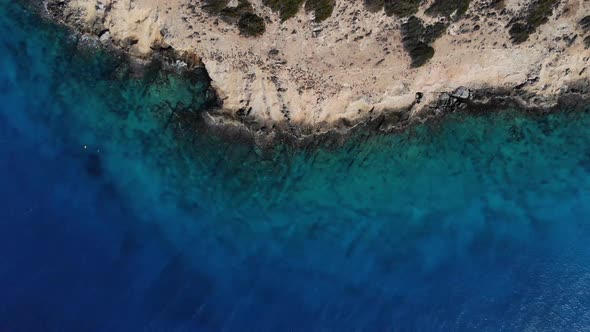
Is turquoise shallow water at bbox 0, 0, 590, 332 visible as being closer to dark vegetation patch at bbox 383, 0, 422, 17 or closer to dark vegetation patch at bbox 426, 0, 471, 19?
dark vegetation patch at bbox 426, 0, 471, 19

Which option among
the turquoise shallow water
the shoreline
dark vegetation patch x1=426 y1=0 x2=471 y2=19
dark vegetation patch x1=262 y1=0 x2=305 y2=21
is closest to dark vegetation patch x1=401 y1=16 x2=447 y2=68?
dark vegetation patch x1=426 y1=0 x2=471 y2=19

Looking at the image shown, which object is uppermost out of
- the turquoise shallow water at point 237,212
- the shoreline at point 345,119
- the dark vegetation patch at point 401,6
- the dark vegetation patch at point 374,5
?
the dark vegetation patch at point 401,6

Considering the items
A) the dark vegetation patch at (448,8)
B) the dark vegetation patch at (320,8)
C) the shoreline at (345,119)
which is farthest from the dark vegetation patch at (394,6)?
the shoreline at (345,119)

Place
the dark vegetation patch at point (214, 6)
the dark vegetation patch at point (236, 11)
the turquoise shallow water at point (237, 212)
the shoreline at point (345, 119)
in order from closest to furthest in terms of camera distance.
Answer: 1. the dark vegetation patch at point (236, 11)
2. the dark vegetation patch at point (214, 6)
3. the shoreline at point (345, 119)
4. the turquoise shallow water at point (237, 212)

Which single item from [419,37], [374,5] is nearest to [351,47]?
[374,5]

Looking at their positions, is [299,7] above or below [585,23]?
below

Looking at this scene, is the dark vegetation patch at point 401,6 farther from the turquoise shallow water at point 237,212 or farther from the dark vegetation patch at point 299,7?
the turquoise shallow water at point 237,212

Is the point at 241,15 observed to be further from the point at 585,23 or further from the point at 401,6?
the point at 585,23

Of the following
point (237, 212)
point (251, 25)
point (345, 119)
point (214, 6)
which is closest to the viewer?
point (251, 25)
